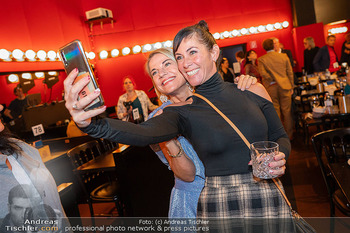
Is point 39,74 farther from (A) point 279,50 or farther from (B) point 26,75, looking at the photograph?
(A) point 279,50

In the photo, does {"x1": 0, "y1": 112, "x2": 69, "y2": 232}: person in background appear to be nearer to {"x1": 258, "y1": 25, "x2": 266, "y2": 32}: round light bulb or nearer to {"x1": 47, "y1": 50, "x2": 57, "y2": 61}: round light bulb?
{"x1": 47, "y1": 50, "x2": 57, "y2": 61}: round light bulb

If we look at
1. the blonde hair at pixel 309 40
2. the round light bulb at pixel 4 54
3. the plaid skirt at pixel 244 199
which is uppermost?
the round light bulb at pixel 4 54

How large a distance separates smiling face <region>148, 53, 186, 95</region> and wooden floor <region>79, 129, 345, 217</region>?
7.04 feet

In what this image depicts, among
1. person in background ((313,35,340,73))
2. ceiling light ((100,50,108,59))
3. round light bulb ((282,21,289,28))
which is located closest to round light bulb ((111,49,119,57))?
ceiling light ((100,50,108,59))

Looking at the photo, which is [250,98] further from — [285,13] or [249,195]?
[285,13]

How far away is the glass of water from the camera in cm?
108

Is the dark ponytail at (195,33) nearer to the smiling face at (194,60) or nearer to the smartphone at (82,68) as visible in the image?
the smiling face at (194,60)

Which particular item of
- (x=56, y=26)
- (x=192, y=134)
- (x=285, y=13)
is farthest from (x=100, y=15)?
(x=192, y=134)

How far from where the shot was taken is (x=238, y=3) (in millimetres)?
10258

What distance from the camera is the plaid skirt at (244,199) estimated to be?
1182 mm

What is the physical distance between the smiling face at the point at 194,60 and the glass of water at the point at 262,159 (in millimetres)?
379

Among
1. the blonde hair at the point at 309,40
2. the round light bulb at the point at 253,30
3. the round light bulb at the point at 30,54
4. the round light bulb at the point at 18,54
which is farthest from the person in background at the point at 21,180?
the round light bulb at the point at 253,30

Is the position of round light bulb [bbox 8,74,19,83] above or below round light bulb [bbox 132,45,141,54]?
below

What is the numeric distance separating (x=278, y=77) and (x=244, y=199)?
14.4 feet
